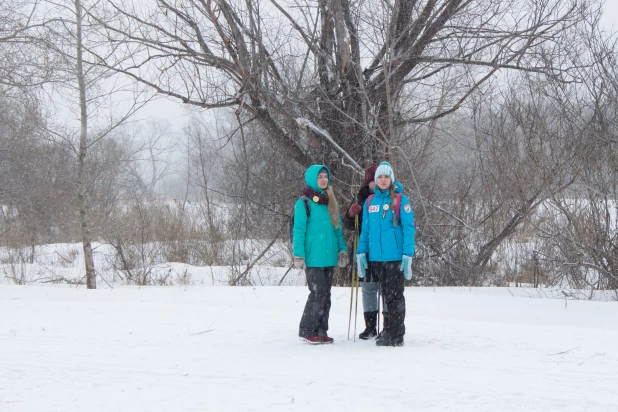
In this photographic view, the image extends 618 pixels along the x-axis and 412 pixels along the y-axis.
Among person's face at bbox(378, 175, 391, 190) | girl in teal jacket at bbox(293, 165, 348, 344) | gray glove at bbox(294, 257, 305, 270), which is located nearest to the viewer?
gray glove at bbox(294, 257, 305, 270)

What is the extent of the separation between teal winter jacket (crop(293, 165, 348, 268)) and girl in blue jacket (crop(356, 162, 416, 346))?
314mm

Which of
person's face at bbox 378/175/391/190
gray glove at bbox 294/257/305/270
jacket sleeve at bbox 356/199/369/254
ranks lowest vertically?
gray glove at bbox 294/257/305/270

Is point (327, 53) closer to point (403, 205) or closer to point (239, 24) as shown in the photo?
point (239, 24)

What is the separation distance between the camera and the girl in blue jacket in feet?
17.7

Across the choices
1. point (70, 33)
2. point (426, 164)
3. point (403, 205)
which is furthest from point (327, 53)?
point (403, 205)

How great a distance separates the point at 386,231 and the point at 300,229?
32.8 inches

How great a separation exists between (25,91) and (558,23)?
1003cm

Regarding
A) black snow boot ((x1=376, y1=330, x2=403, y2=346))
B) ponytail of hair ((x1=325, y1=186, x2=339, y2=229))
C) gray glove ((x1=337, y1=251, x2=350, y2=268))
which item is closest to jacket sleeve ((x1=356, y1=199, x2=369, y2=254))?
gray glove ((x1=337, y1=251, x2=350, y2=268))

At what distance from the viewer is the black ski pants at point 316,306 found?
5.59 m

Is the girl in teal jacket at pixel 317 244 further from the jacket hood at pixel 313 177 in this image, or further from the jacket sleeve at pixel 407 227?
the jacket sleeve at pixel 407 227

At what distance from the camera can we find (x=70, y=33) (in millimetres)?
10070

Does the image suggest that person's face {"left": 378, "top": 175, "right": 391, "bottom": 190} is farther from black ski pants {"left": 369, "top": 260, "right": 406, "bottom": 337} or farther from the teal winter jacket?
black ski pants {"left": 369, "top": 260, "right": 406, "bottom": 337}

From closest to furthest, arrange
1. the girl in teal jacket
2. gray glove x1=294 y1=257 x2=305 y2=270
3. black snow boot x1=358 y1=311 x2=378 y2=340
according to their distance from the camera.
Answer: gray glove x1=294 y1=257 x2=305 y2=270, the girl in teal jacket, black snow boot x1=358 y1=311 x2=378 y2=340

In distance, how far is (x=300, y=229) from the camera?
557 cm
